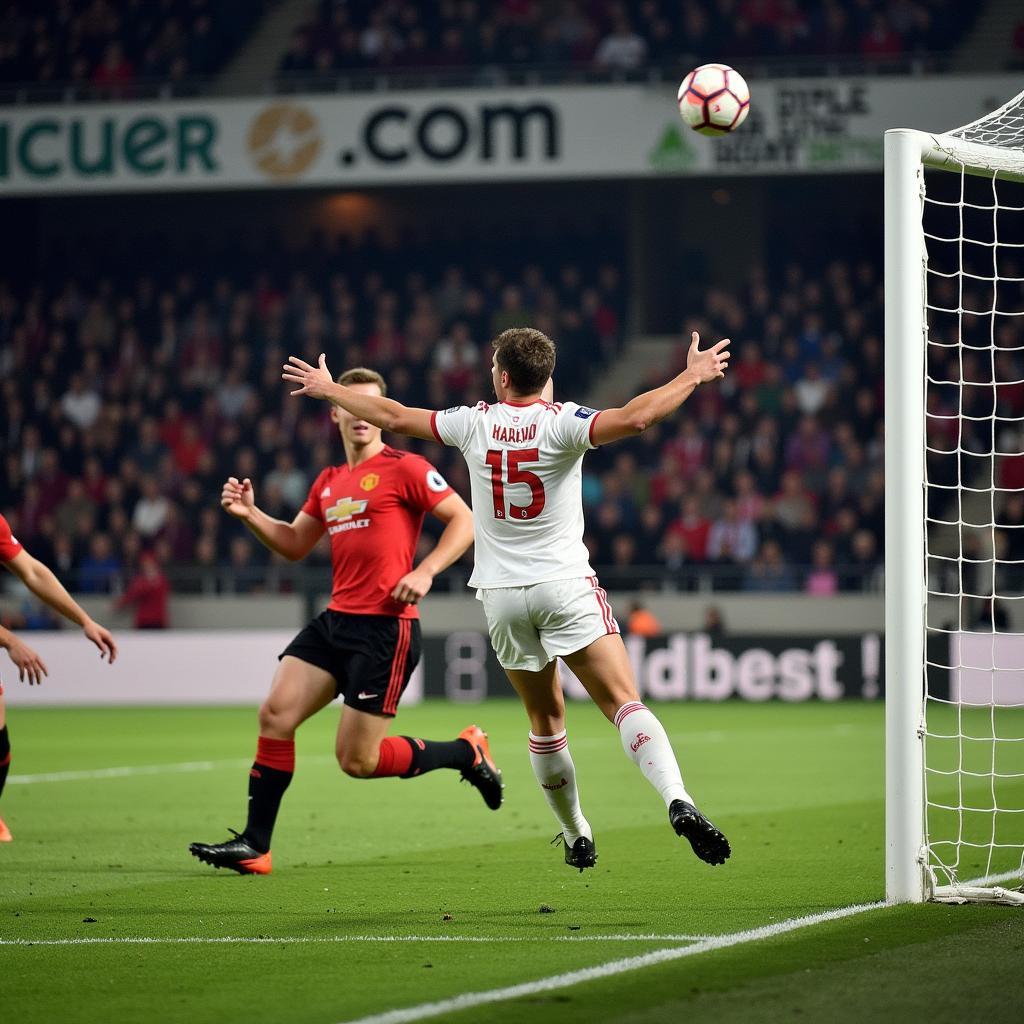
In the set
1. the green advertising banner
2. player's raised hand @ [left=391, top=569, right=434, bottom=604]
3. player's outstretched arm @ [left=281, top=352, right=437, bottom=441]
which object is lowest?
player's raised hand @ [left=391, top=569, right=434, bottom=604]

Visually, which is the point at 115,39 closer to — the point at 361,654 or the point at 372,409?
the point at 361,654

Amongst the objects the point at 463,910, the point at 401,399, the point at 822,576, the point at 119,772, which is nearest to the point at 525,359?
the point at 463,910

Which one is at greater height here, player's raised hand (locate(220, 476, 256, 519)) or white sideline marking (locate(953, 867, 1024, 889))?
player's raised hand (locate(220, 476, 256, 519))

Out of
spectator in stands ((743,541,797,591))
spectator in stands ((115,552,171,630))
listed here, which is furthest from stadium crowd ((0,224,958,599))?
spectator in stands ((115,552,171,630))

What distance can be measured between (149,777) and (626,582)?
425 inches

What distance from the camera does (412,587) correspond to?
707cm

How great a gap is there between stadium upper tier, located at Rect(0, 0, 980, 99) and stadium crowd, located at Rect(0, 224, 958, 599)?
3.21m

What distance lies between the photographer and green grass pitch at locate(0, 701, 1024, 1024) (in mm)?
4793

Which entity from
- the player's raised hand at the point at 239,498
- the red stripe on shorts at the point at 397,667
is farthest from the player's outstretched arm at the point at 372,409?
the red stripe on shorts at the point at 397,667

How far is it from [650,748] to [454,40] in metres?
22.1

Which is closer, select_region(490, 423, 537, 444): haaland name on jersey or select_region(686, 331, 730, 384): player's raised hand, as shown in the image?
select_region(686, 331, 730, 384): player's raised hand

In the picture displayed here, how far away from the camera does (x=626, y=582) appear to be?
2241 cm

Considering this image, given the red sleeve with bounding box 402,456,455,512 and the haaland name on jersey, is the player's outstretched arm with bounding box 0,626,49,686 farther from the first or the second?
the haaland name on jersey

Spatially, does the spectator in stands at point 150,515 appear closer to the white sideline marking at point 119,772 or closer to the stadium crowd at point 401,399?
the stadium crowd at point 401,399
